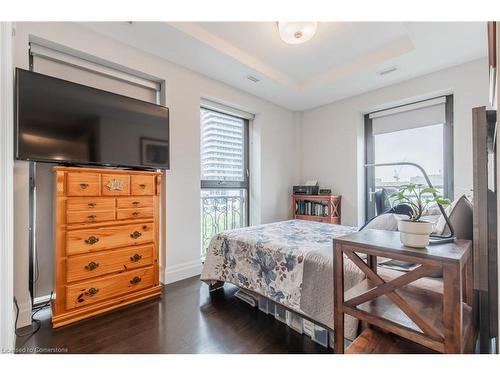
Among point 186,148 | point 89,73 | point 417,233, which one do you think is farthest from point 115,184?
point 417,233

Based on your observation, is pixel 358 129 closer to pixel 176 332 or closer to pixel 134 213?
pixel 134 213

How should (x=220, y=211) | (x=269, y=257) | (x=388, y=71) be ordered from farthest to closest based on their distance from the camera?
1. (x=220, y=211)
2. (x=388, y=71)
3. (x=269, y=257)

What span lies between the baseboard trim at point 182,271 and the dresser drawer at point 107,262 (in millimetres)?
490

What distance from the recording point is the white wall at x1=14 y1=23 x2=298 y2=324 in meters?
1.81

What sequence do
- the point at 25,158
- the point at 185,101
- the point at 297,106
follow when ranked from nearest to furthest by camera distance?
the point at 25,158 < the point at 185,101 < the point at 297,106

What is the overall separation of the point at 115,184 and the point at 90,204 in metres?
0.25

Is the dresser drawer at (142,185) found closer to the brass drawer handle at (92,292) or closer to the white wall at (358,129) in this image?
the brass drawer handle at (92,292)

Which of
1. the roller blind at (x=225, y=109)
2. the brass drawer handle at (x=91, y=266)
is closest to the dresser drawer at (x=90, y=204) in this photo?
the brass drawer handle at (x=91, y=266)

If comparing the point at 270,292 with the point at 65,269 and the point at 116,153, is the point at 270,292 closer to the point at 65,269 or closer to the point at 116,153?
the point at 65,269

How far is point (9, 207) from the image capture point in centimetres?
115

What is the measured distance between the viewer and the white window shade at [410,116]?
9.80ft

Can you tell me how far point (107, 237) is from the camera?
1.96 meters
